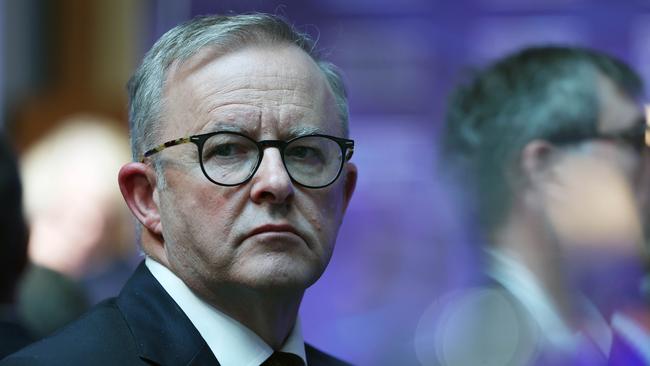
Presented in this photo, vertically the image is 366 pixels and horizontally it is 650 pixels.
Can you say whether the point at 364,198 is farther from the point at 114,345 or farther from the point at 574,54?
the point at 114,345

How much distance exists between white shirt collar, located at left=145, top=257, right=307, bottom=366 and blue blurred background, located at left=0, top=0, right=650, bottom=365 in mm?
1556

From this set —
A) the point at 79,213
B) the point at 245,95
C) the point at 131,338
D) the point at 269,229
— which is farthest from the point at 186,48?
the point at 79,213

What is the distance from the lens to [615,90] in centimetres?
438

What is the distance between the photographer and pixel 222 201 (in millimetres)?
3141

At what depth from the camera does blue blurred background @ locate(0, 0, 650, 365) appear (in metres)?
5.28

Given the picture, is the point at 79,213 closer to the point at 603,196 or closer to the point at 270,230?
the point at 603,196

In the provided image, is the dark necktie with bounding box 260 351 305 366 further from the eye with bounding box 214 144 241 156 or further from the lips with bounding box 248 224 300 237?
the eye with bounding box 214 144 241 156

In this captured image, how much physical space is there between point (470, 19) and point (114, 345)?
127 inches

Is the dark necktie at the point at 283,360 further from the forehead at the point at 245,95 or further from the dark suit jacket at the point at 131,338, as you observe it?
the forehead at the point at 245,95

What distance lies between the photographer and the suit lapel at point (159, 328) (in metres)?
3.14

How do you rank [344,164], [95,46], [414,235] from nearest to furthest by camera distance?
[344,164]
[414,235]
[95,46]

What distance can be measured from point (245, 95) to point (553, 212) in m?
1.49

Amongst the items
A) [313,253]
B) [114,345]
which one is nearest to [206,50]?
[313,253]

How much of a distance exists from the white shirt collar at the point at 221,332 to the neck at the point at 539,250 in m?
1.26
